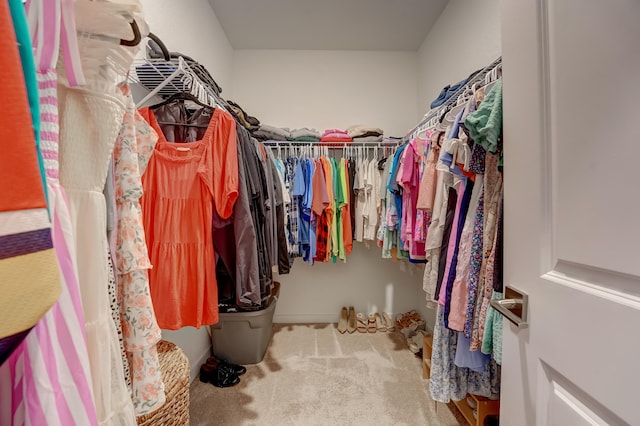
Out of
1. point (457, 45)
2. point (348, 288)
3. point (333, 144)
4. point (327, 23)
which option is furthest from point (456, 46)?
point (348, 288)

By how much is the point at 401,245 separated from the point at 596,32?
1561 millimetres

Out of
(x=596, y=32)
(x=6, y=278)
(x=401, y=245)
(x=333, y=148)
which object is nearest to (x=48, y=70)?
(x=6, y=278)

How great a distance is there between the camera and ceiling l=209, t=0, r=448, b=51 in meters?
1.87

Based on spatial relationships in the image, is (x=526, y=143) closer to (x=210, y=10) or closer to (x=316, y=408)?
(x=316, y=408)

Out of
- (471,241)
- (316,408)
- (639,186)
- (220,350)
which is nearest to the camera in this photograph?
(639,186)

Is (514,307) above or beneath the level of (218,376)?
above

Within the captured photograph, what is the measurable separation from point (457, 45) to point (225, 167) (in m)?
1.86

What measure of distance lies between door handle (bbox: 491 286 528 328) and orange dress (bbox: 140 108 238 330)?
95 cm

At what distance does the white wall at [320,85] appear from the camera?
2.43 meters

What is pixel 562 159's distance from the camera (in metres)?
0.44

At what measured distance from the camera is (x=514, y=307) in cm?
55

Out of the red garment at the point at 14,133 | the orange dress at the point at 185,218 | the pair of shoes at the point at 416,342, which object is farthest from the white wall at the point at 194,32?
the pair of shoes at the point at 416,342

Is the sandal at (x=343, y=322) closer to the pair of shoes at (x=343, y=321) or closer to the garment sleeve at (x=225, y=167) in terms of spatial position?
the pair of shoes at (x=343, y=321)

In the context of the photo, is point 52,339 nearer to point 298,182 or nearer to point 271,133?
point 298,182
